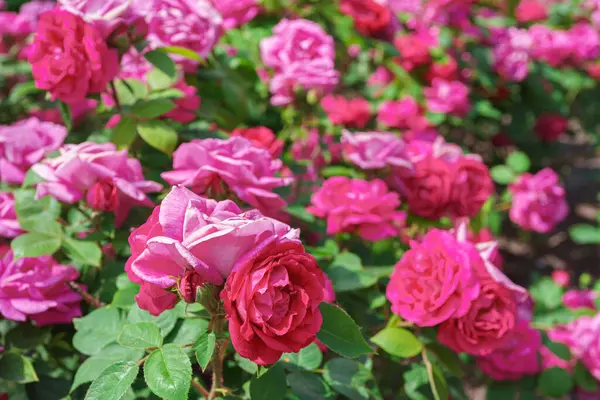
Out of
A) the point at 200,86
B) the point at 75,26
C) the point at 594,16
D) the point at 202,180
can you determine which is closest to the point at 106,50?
the point at 75,26

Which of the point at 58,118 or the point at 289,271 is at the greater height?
the point at 289,271

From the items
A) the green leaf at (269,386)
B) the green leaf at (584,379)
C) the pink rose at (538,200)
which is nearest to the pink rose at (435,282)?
the green leaf at (269,386)

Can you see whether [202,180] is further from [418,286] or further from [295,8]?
[295,8]

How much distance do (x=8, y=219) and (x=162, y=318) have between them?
0.45 m

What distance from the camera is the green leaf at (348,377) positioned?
104 centimetres

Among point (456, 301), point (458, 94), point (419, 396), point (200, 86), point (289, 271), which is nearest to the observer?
point (289, 271)

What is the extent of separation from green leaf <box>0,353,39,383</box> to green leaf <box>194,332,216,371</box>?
0.45 metres

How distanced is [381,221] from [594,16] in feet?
9.47

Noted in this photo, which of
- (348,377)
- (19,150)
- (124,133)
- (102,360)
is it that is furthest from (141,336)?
(19,150)

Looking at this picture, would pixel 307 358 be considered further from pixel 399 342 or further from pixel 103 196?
pixel 103 196

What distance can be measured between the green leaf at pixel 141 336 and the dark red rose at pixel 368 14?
5.19 ft

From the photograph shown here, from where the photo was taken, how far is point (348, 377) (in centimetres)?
107

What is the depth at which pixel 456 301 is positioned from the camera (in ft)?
3.36

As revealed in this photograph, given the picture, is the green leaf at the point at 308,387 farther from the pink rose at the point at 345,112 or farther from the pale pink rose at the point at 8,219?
the pink rose at the point at 345,112
